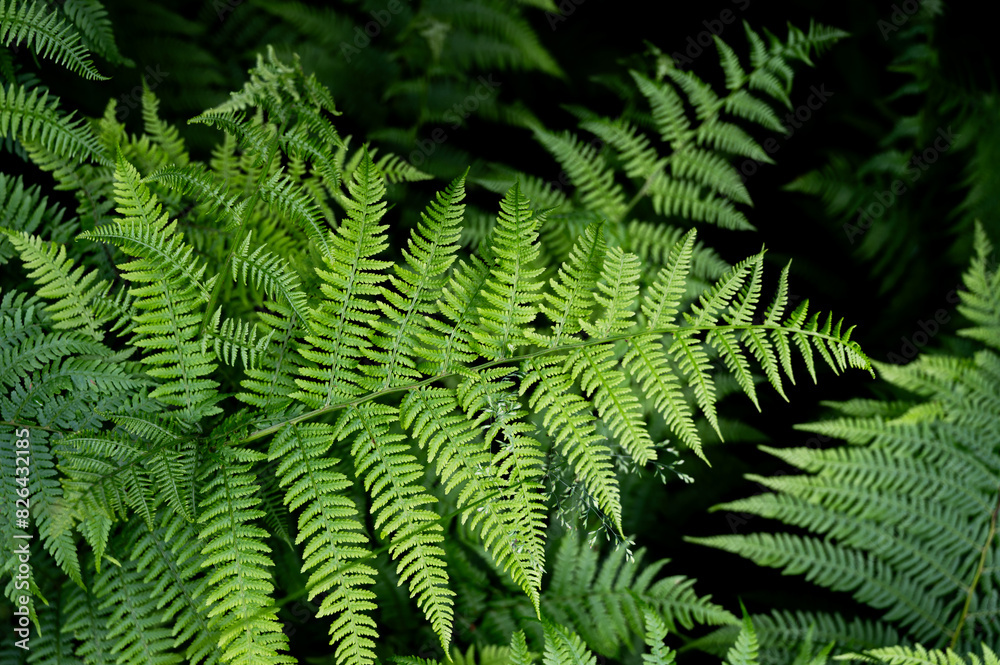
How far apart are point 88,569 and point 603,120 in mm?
2389

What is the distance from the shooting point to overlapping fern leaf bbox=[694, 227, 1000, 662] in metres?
2.27

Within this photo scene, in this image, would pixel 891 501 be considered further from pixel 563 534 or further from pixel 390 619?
pixel 390 619

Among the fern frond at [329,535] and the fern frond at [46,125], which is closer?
the fern frond at [329,535]

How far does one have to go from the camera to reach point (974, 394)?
243cm

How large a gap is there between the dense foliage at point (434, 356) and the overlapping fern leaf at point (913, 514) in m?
0.01

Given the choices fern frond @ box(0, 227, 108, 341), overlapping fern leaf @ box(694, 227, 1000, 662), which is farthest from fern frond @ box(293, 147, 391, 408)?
overlapping fern leaf @ box(694, 227, 1000, 662)

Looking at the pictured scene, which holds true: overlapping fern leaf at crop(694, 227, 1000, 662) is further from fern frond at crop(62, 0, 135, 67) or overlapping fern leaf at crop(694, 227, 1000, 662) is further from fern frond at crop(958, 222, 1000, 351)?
fern frond at crop(62, 0, 135, 67)

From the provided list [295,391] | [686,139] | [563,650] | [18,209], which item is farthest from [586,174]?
[18,209]

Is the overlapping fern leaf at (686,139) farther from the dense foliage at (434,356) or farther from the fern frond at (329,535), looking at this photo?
the fern frond at (329,535)

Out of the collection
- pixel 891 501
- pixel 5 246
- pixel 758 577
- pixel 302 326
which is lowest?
pixel 758 577

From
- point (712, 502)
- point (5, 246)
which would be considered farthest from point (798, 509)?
point (5, 246)

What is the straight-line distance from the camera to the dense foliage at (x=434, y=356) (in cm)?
141

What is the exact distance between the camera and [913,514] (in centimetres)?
233

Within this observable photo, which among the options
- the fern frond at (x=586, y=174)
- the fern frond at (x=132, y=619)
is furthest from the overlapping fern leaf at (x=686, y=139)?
the fern frond at (x=132, y=619)
